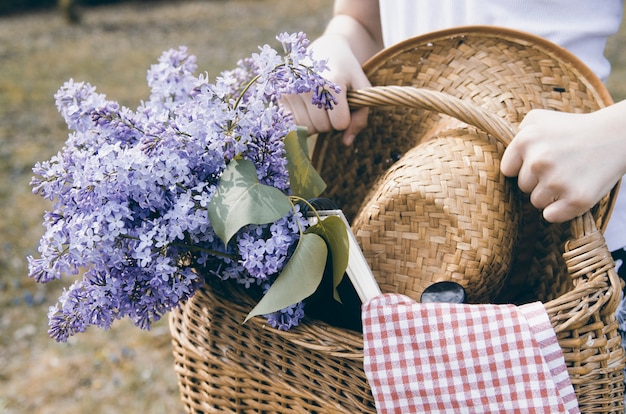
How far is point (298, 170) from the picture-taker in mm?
1158

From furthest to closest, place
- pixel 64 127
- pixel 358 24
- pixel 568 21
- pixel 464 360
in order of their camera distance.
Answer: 1. pixel 64 127
2. pixel 358 24
3. pixel 568 21
4. pixel 464 360

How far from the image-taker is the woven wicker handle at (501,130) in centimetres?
101

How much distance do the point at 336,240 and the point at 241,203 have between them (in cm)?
15

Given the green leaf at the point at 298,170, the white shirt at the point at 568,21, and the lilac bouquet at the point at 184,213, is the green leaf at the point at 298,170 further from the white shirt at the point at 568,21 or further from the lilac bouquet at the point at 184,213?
the white shirt at the point at 568,21

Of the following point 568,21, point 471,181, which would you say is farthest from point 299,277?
point 568,21

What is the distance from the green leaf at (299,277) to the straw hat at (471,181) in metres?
0.22

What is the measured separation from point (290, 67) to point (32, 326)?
7.45ft

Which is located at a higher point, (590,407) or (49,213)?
(49,213)

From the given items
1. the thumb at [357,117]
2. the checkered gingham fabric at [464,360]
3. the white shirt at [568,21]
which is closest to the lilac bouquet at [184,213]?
the checkered gingham fabric at [464,360]

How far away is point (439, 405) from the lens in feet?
3.13

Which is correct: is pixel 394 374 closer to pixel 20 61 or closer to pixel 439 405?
pixel 439 405

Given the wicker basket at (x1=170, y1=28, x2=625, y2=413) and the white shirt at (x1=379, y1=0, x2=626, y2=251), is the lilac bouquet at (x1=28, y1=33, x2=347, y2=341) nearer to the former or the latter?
the wicker basket at (x1=170, y1=28, x2=625, y2=413)

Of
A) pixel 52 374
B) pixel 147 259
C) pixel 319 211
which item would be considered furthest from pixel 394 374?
pixel 52 374

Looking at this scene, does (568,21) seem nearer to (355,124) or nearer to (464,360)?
(355,124)
